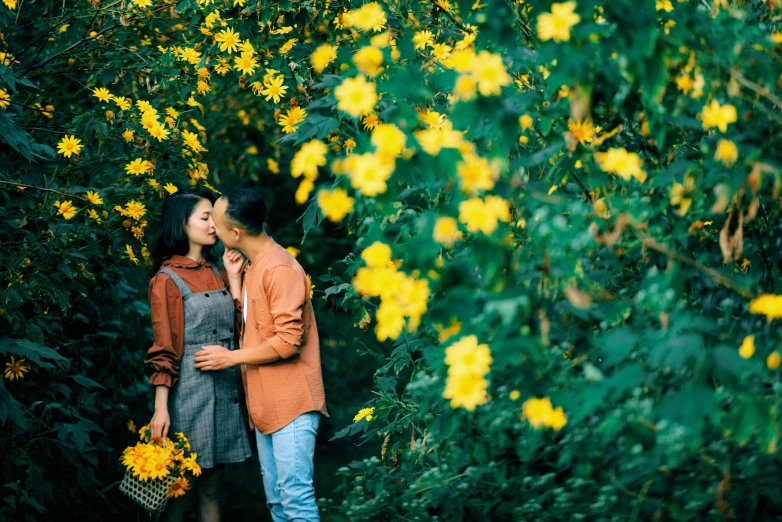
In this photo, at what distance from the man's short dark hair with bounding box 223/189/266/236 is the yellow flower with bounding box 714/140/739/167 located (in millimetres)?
1664

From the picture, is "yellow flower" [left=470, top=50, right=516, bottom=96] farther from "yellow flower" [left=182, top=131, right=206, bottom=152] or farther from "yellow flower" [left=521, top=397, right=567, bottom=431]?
"yellow flower" [left=182, top=131, right=206, bottom=152]

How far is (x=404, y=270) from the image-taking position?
180 cm

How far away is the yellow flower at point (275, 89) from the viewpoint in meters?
3.16

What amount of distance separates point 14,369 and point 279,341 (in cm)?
115

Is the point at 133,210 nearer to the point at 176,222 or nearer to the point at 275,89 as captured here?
the point at 176,222

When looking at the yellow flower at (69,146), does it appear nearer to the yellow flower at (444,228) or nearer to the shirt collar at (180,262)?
the shirt collar at (180,262)

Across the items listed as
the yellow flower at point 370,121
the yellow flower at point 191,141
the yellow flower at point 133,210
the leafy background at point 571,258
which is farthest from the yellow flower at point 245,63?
the yellow flower at point 370,121

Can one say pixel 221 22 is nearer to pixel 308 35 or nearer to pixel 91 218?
pixel 308 35

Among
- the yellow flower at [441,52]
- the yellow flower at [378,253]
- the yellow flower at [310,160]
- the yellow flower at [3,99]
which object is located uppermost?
the yellow flower at [3,99]

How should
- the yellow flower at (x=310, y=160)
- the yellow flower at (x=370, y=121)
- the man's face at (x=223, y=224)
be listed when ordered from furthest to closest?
1. the man's face at (x=223, y=224)
2. the yellow flower at (x=370, y=121)
3. the yellow flower at (x=310, y=160)

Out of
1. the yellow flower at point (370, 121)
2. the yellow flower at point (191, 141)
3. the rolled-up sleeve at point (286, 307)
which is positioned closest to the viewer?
the yellow flower at point (370, 121)

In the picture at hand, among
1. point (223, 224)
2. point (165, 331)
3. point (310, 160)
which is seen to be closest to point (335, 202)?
point (310, 160)

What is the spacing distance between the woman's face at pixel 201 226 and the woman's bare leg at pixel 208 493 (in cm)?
88

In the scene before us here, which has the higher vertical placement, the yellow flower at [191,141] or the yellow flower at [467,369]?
the yellow flower at [191,141]
